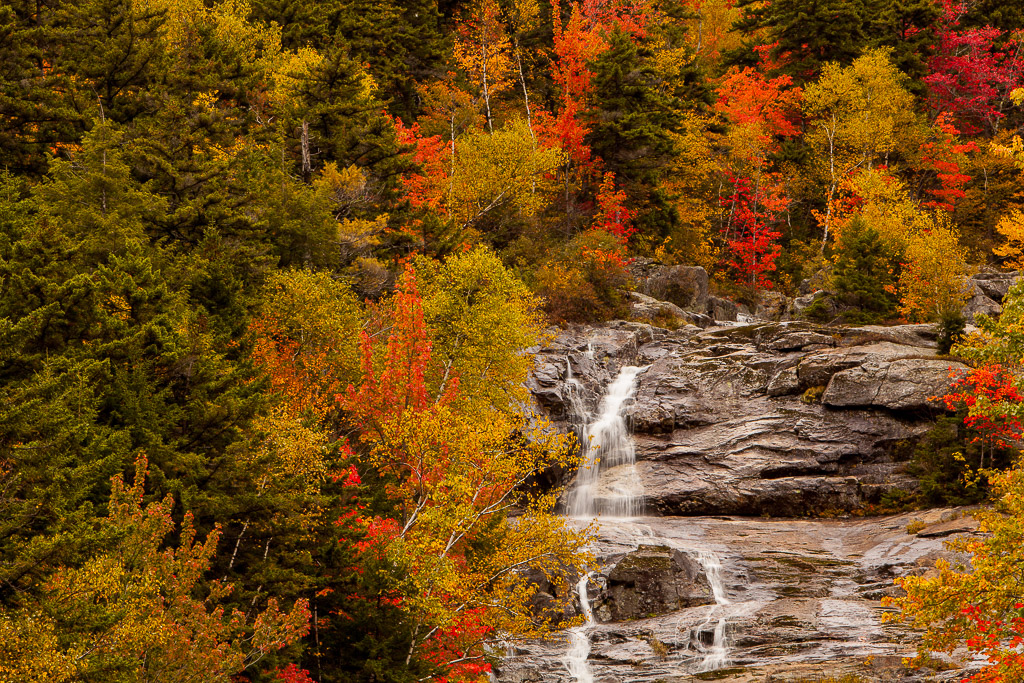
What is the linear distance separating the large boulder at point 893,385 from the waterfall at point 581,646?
14.8 meters

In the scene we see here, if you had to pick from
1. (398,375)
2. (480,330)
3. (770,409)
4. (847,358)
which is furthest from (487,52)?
(398,375)

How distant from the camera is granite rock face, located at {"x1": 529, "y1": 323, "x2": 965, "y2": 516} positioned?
35969mm

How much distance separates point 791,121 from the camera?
6384 centimetres

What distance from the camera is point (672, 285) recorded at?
5084 cm

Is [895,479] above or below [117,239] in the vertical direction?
below

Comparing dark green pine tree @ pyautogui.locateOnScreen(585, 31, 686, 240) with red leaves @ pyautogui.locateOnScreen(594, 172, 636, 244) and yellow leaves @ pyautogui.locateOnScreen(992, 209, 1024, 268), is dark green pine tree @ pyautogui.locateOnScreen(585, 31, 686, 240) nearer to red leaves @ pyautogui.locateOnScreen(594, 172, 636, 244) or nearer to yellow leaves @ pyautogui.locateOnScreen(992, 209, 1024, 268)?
red leaves @ pyautogui.locateOnScreen(594, 172, 636, 244)

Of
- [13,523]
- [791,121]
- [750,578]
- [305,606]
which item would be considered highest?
[791,121]

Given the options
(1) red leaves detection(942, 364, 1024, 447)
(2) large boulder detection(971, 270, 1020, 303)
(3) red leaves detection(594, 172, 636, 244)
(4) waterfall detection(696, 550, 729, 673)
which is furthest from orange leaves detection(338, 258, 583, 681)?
(2) large boulder detection(971, 270, 1020, 303)

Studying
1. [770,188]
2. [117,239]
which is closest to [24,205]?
[117,239]

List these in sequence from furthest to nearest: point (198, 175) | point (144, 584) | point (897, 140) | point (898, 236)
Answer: point (897, 140), point (898, 236), point (198, 175), point (144, 584)

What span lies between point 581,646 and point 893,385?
18.2 m

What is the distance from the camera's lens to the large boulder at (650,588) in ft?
94.5

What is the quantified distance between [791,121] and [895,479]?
119 feet

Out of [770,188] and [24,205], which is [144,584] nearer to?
[24,205]
